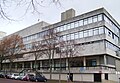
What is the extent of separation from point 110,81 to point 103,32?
11.0m

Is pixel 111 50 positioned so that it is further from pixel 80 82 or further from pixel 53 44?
pixel 53 44

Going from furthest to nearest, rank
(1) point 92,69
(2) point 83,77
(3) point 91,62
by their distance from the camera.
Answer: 1. (3) point 91,62
2. (2) point 83,77
3. (1) point 92,69

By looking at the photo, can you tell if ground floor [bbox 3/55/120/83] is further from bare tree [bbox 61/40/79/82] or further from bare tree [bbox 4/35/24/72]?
bare tree [bbox 4/35/24/72]

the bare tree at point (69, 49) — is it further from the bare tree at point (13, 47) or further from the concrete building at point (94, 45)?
the bare tree at point (13, 47)

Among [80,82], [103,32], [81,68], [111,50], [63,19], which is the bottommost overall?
[80,82]

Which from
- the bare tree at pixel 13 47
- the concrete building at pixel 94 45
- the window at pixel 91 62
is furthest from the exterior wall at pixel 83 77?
the bare tree at pixel 13 47

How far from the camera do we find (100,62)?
44.4 metres

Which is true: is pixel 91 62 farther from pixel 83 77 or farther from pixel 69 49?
pixel 69 49

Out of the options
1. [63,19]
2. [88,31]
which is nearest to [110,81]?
[88,31]

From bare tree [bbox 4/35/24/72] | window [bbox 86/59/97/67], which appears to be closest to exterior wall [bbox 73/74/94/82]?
window [bbox 86/59/97/67]

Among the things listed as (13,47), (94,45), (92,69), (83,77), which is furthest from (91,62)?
(13,47)

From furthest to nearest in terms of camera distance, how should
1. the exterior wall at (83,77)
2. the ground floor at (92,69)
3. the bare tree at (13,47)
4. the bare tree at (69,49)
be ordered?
the bare tree at (13,47), the exterior wall at (83,77), the bare tree at (69,49), the ground floor at (92,69)

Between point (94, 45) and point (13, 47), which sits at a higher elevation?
point (13, 47)

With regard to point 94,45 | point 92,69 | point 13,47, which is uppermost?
point 13,47
